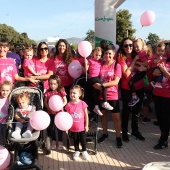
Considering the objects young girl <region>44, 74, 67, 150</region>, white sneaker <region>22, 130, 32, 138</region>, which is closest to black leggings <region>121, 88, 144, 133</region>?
young girl <region>44, 74, 67, 150</region>

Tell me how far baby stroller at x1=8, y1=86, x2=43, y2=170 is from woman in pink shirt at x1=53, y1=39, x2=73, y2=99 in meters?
0.73

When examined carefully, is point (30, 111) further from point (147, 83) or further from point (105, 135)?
point (147, 83)

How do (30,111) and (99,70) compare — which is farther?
(99,70)

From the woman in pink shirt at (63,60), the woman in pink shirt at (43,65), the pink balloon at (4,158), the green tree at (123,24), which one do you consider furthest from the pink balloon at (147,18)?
the green tree at (123,24)

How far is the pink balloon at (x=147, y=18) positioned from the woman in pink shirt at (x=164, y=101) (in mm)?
1406

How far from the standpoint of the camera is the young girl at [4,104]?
12.3 feet

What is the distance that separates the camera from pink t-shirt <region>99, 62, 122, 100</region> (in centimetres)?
423

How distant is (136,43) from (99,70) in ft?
2.74

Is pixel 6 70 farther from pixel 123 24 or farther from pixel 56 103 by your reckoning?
pixel 123 24

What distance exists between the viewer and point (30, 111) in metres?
3.82

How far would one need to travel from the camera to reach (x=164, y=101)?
420 centimetres

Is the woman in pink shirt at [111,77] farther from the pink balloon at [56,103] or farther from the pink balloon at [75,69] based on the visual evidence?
the pink balloon at [56,103]

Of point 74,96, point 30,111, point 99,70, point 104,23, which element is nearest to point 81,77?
point 99,70

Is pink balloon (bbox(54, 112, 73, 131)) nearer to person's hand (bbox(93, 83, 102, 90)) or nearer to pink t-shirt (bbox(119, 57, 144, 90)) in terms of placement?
person's hand (bbox(93, 83, 102, 90))
